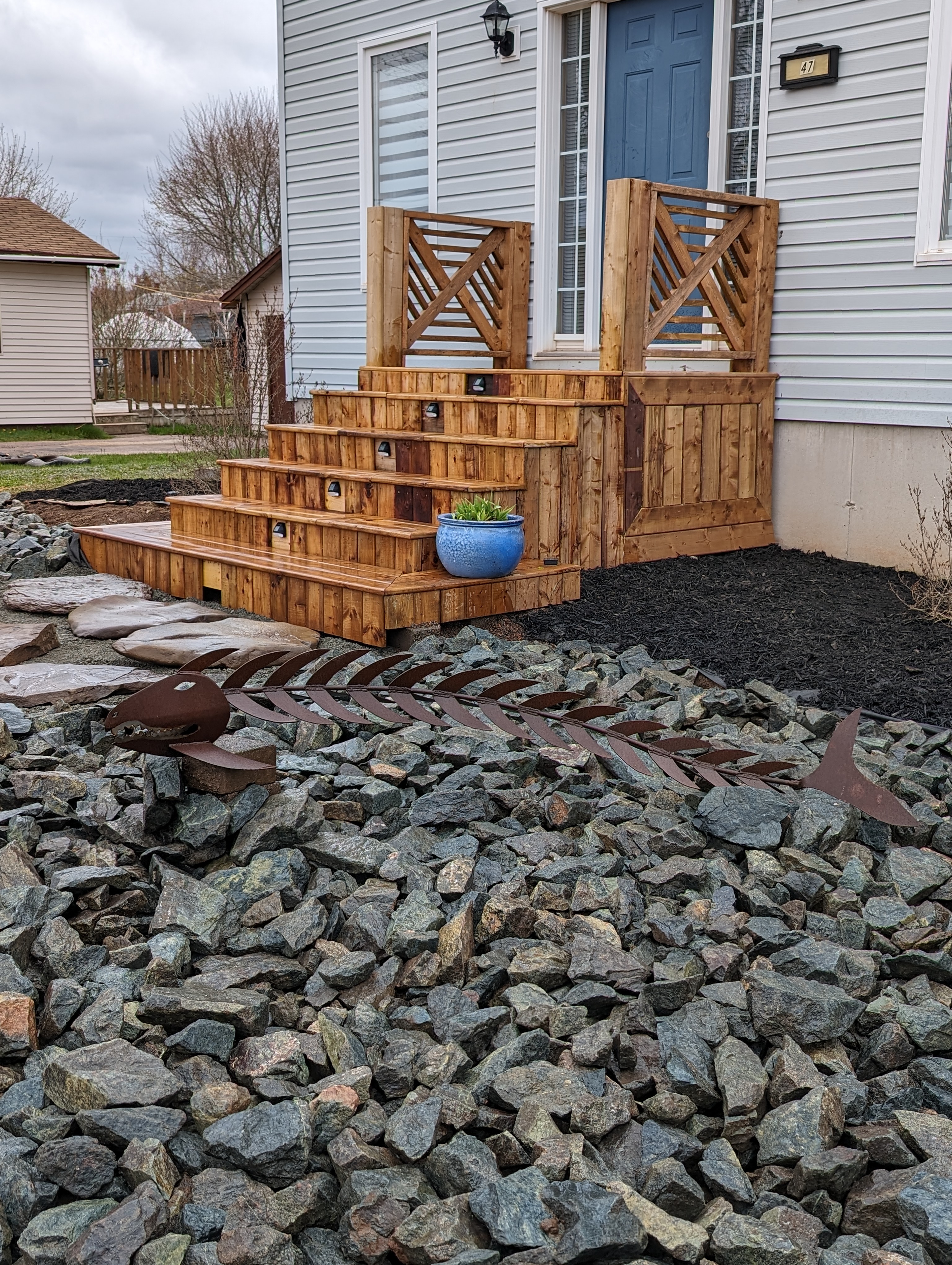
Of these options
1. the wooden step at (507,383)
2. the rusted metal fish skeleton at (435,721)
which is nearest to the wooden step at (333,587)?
the wooden step at (507,383)

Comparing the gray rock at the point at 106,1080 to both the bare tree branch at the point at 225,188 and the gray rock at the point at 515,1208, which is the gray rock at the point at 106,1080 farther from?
the bare tree branch at the point at 225,188

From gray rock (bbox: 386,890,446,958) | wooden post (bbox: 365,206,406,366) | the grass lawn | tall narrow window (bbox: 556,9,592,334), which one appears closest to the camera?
gray rock (bbox: 386,890,446,958)

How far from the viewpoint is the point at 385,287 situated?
272 inches

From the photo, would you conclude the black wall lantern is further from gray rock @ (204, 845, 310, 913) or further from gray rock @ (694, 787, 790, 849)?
gray rock @ (204, 845, 310, 913)

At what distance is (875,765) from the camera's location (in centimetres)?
309

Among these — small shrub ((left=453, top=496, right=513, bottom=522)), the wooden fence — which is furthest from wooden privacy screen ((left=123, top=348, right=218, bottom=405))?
small shrub ((left=453, top=496, right=513, bottom=522))

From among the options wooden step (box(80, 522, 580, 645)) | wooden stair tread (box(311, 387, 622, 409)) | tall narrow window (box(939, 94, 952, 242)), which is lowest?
wooden step (box(80, 522, 580, 645))

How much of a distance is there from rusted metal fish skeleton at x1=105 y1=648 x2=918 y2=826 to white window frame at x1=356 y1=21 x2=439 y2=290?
594 cm

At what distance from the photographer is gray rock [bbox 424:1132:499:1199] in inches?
62.9

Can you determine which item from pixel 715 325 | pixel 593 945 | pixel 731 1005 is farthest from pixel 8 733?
pixel 715 325

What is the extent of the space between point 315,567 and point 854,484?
2758 millimetres

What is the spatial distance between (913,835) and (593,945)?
970 millimetres

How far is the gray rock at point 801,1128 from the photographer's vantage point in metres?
1.68

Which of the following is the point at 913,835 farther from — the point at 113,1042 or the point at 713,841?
the point at 113,1042
